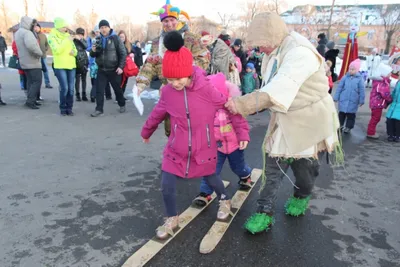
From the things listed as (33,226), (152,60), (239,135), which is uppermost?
(152,60)

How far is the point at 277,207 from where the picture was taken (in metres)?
3.42

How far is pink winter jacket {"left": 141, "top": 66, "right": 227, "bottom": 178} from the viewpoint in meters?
2.64

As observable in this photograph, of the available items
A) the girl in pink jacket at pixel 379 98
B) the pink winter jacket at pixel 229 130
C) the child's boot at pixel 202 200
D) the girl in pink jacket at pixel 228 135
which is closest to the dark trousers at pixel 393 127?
the girl in pink jacket at pixel 379 98

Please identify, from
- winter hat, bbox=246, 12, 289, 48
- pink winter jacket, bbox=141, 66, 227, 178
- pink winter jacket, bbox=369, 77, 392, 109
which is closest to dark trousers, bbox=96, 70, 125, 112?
pink winter jacket, bbox=141, 66, 227, 178

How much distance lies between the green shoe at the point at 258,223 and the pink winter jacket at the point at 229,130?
2.22 feet

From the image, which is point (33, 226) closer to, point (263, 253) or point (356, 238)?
point (263, 253)

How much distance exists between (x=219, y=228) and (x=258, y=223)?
0.35 metres

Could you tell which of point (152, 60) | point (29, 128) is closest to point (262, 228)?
point (152, 60)

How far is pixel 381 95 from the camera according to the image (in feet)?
20.8

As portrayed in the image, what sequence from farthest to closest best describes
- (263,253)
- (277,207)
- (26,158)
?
1. (26,158)
2. (277,207)
3. (263,253)

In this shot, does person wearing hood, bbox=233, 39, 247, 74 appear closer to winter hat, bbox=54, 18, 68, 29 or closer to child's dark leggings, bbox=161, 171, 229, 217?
winter hat, bbox=54, 18, 68, 29

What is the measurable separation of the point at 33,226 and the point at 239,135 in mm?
2050

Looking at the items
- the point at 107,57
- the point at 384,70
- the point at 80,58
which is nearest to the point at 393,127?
the point at 384,70

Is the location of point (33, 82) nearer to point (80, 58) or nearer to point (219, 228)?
point (80, 58)
